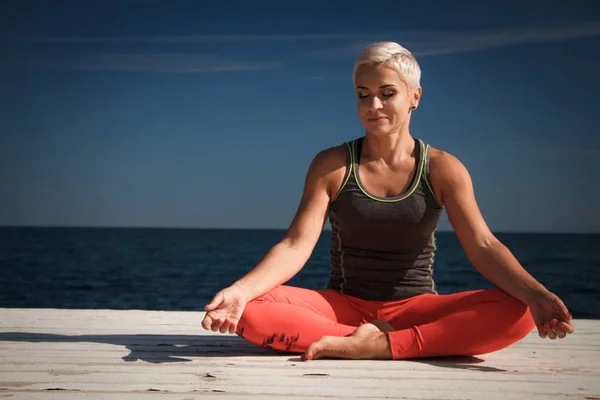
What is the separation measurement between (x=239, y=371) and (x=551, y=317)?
1.20 m

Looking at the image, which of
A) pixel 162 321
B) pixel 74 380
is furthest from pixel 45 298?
pixel 74 380

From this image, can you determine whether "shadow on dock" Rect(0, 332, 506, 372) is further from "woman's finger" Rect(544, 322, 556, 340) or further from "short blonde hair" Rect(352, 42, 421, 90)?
"short blonde hair" Rect(352, 42, 421, 90)

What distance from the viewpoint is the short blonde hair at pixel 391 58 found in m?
3.09

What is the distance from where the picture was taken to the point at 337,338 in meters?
2.88

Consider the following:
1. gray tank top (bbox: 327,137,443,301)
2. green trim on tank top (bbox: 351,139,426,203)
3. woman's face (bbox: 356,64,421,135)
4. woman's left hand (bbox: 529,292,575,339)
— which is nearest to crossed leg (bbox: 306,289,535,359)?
woman's left hand (bbox: 529,292,575,339)

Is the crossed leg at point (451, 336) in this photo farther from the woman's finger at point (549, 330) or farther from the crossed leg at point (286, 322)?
the woman's finger at point (549, 330)

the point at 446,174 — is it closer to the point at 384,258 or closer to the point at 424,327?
the point at 384,258

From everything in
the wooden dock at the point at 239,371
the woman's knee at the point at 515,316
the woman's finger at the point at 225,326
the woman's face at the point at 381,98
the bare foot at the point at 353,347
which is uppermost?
the woman's face at the point at 381,98

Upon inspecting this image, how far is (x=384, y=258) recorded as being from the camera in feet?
10.6

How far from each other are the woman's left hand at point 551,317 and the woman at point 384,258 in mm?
75

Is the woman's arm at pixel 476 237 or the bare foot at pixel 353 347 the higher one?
the woman's arm at pixel 476 237

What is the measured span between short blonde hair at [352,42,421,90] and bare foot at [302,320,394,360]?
113cm

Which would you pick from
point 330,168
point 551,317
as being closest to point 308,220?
point 330,168

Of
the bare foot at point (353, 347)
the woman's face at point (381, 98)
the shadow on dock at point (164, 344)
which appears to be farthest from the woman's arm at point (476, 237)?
the shadow on dock at point (164, 344)
